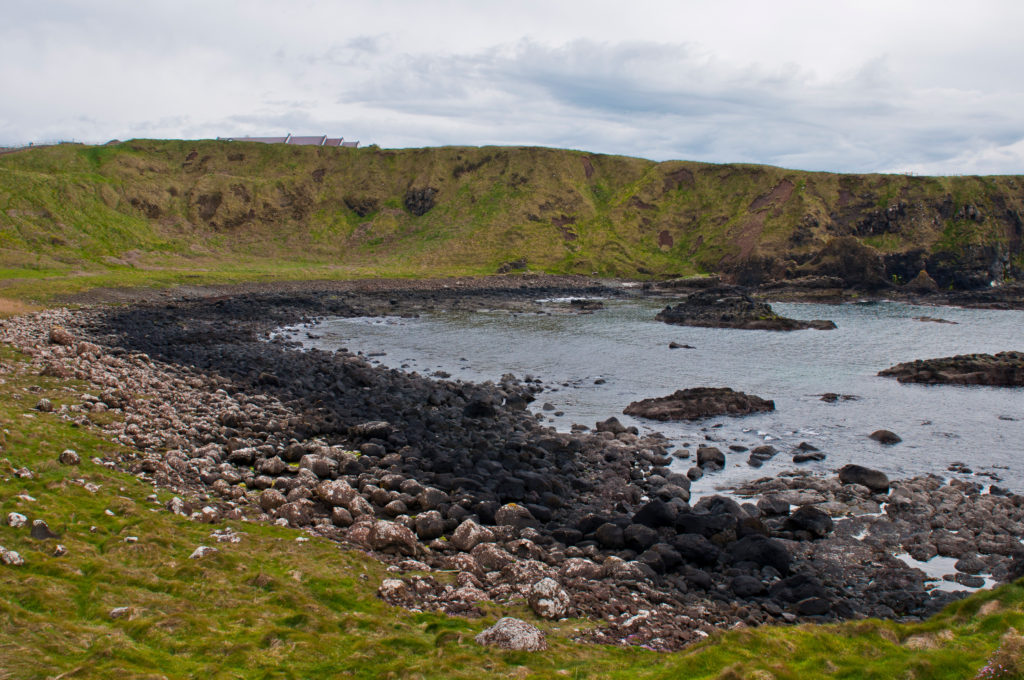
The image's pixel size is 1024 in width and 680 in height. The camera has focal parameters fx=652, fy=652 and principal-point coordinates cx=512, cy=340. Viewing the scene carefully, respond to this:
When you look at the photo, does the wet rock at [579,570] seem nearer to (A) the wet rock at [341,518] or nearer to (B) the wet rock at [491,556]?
(B) the wet rock at [491,556]

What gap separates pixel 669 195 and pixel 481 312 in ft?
274

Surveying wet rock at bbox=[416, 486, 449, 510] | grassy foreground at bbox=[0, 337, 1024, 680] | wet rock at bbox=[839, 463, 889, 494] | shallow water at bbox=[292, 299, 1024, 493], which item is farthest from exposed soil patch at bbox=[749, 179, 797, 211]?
grassy foreground at bbox=[0, 337, 1024, 680]

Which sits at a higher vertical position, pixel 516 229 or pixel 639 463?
pixel 516 229

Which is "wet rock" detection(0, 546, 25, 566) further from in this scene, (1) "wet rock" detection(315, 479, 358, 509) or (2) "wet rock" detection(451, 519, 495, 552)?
(2) "wet rock" detection(451, 519, 495, 552)

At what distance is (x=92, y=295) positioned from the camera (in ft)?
209

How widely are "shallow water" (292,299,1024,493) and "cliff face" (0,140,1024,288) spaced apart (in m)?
37.0

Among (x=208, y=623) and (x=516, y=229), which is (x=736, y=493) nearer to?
(x=208, y=623)

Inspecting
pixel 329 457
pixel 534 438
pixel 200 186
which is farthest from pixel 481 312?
pixel 200 186

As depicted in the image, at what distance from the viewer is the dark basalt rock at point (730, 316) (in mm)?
64250

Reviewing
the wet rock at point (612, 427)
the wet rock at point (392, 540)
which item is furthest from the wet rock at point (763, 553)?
the wet rock at point (612, 427)

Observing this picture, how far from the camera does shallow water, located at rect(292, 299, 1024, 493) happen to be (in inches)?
1088

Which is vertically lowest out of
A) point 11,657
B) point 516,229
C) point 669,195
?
point 11,657

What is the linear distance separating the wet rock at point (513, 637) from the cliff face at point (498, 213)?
92.4 m

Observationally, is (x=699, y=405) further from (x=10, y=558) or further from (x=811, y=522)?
(x=10, y=558)
